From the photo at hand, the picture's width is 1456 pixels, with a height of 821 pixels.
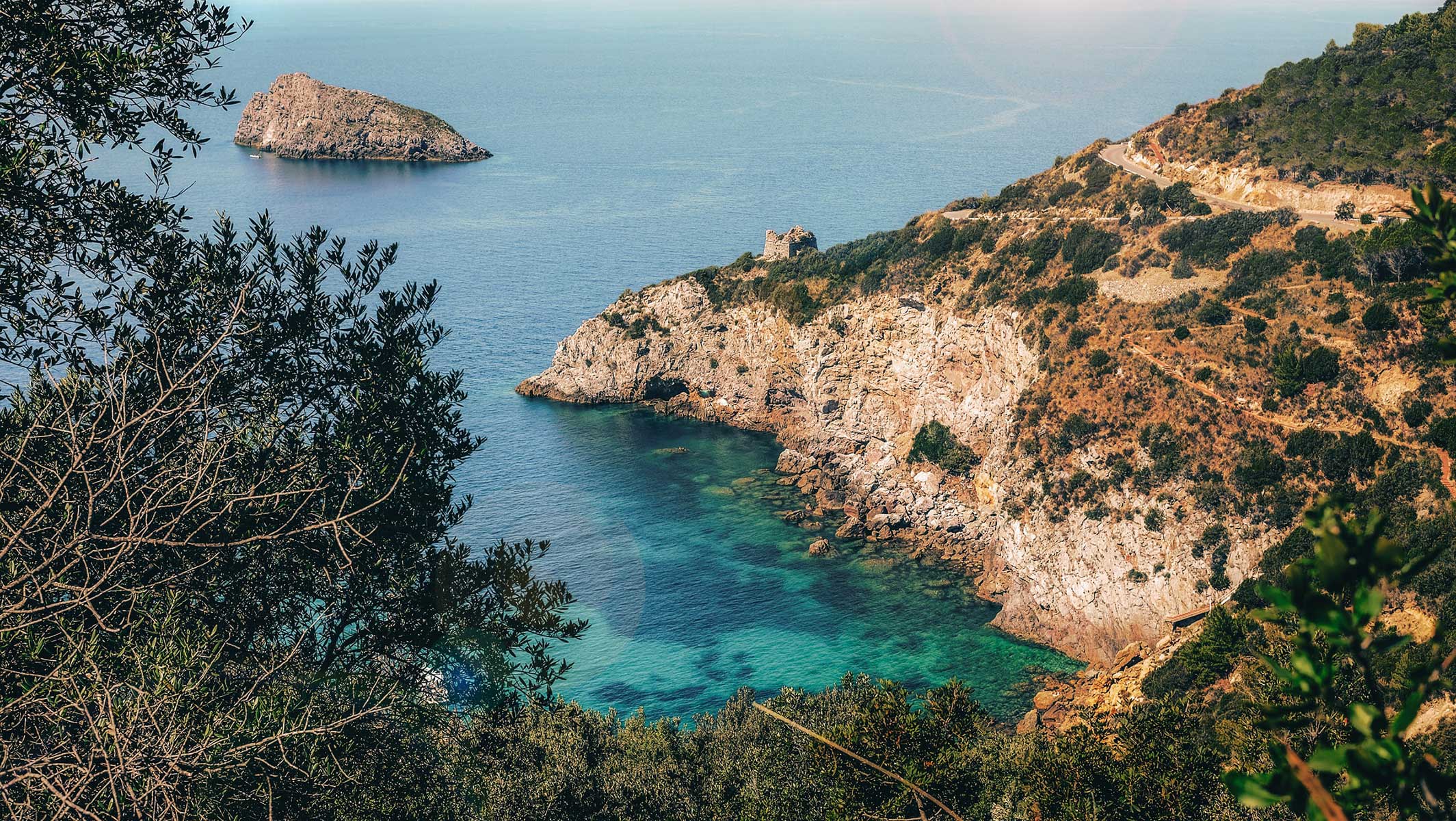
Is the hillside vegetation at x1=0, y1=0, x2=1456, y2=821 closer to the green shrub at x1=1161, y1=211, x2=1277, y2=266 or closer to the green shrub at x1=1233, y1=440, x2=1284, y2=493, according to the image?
the green shrub at x1=1233, y1=440, x2=1284, y2=493

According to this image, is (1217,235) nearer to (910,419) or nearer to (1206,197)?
(1206,197)

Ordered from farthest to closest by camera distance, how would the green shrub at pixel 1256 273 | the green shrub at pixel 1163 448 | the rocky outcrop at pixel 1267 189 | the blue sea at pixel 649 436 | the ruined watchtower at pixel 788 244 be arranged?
the ruined watchtower at pixel 788 244
the rocky outcrop at pixel 1267 189
the green shrub at pixel 1256 273
the blue sea at pixel 649 436
the green shrub at pixel 1163 448

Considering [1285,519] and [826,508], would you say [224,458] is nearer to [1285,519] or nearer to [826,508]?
[1285,519]

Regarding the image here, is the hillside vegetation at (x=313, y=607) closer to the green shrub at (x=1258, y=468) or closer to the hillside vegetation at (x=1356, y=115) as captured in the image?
the green shrub at (x=1258, y=468)

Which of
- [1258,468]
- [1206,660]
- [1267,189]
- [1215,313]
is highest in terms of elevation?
[1267,189]

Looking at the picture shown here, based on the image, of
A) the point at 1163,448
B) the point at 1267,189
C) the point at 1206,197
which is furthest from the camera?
the point at 1206,197

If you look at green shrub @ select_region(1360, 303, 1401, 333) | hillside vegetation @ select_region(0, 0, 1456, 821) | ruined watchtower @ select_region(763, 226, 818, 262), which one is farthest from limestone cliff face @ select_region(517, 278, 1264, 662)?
hillside vegetation @ select_region(0, 0, 1456, 821)

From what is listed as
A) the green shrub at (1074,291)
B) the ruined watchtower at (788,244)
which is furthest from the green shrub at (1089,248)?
the ruined watchtower at (788,244)

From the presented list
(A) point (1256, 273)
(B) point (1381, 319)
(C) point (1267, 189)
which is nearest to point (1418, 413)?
(B) point (1381, 319)
